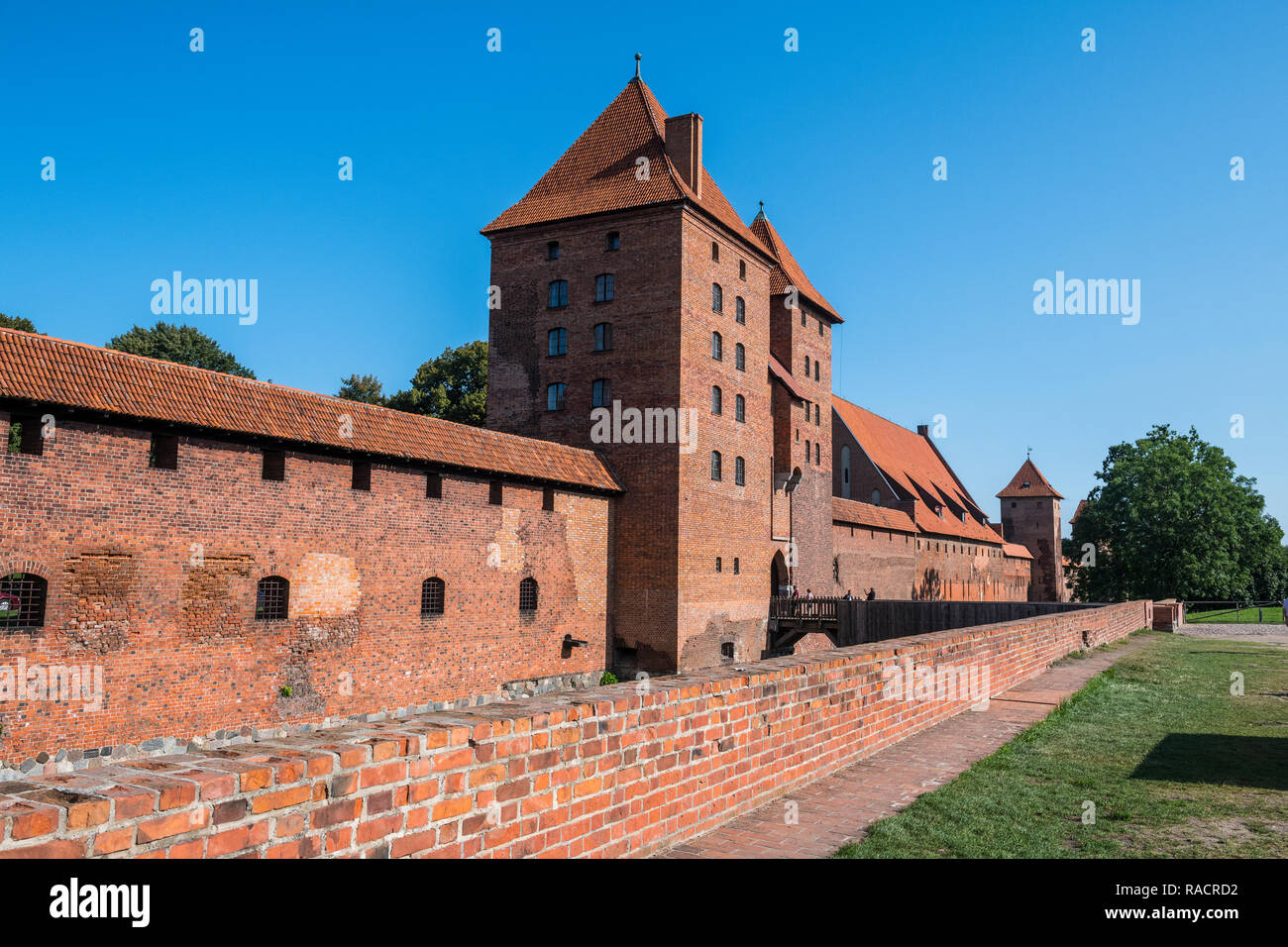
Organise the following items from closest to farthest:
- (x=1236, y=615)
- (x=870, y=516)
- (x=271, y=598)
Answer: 1. (x=271, y=598)
2. (x=1236, y=615)
3. (x=870, y=516)

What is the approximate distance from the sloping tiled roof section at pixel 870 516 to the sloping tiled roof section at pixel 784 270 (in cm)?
814

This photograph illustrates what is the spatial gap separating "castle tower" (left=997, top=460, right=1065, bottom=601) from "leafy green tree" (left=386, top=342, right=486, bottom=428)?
44.7 meters

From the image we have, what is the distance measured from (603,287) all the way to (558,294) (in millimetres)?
1574

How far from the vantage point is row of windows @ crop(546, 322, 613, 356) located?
25.8m

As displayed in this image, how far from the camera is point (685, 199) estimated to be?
24.9 m

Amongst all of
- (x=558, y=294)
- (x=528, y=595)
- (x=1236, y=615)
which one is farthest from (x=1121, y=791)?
(x=1236, y=615)

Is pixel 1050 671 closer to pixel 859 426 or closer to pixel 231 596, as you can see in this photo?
pixel 231 596

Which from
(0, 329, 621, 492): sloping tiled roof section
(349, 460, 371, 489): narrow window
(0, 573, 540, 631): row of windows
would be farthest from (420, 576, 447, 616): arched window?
(0, 329, 621, 492): sloping tiled roof section

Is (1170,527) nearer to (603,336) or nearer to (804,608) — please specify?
(804,608)

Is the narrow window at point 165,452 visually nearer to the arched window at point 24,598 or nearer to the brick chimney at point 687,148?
the arched window at point 24,598

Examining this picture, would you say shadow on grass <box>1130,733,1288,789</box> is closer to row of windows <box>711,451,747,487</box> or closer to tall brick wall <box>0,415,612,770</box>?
tall brick wall <box>0,415,612,770</box>

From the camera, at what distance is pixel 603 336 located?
25969 mm

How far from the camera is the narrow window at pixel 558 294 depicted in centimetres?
2669
